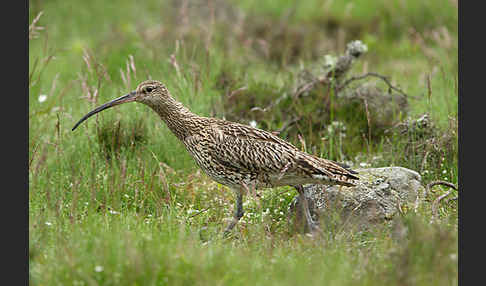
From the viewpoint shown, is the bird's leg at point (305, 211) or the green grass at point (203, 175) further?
the bird's leg at point (305, 211)

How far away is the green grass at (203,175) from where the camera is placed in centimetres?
502

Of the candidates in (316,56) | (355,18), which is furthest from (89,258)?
(355,18)

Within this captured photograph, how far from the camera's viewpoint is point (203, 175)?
310 inches

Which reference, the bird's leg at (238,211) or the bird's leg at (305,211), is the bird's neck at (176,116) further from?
the bird's leg at (305,211)

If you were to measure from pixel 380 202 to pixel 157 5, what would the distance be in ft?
38.3

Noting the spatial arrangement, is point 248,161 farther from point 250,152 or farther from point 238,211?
point 238,211

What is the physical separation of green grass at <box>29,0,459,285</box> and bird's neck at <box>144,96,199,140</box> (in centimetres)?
44

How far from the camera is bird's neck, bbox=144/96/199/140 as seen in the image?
7070 mm

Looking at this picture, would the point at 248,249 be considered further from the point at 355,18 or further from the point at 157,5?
the point at 157,5

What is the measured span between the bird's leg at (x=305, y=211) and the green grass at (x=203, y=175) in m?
0.17

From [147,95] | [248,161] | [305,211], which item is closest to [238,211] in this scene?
[248,161]

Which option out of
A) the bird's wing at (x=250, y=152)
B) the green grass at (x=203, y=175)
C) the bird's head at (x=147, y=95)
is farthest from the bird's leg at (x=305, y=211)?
the bird's head at (x=147, y=95)

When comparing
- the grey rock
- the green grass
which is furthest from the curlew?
the green grass

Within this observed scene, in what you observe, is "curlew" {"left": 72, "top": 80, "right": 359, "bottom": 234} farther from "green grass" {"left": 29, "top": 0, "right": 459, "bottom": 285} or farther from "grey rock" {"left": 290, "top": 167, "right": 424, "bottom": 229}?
"green grass" {"left": 29, "top": 0, "right": 459, "bottom": 285}
